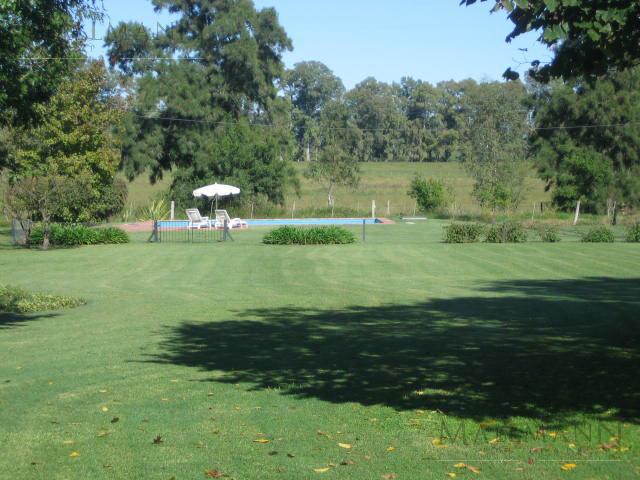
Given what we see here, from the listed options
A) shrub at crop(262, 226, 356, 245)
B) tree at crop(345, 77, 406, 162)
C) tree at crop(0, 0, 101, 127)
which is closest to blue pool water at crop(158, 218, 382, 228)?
shrub at crop(262, 226, 356, 245)

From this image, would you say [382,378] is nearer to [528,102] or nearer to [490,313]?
[490,313]

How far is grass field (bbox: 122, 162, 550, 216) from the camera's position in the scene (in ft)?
217

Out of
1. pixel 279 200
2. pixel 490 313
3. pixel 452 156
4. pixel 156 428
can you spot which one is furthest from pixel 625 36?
pixel 452 156

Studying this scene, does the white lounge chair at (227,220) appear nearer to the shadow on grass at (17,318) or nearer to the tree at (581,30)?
the shadow on grass at (17,318)

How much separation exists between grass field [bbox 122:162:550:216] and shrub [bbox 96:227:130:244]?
76.0 ft

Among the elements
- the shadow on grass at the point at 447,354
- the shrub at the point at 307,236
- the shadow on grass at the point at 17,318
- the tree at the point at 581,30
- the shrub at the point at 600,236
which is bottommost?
the shadow on grass at the point at 17,318

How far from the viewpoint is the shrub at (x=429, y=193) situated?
5906 cm

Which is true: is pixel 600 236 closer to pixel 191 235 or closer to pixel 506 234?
pixel 506 234

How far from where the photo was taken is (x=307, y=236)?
33.8 metres

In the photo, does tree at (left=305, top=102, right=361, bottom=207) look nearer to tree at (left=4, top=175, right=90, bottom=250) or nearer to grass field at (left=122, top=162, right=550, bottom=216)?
grass field at (left=122, top=162, right=550, bottom=216)

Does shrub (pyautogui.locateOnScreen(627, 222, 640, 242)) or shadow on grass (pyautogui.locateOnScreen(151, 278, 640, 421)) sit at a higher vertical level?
shrub (pyautogui.locateOnScreen(627, 222, 640, 242))

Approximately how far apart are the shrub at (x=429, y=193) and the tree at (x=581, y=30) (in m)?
51.0

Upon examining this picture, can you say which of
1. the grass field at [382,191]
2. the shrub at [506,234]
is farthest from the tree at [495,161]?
the shrub at [506,234]

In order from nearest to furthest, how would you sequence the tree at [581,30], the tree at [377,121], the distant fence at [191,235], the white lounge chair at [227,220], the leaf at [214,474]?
1. the leaf at [214,474]
2. the tree at [581,30]
3. the distant fence at [191,235]
4. the white lounge chair at [227,220]
5. the tree at [377,121]
